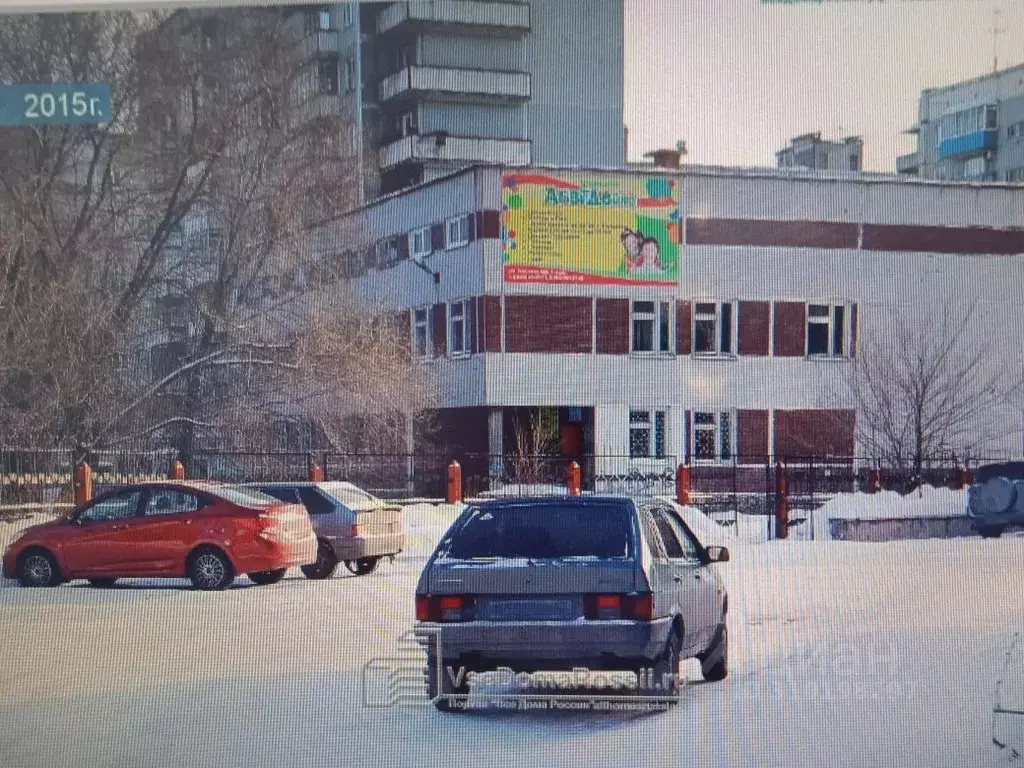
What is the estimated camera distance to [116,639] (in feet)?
15.6

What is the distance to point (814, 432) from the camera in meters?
5.30

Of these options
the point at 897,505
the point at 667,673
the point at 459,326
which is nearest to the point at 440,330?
the point at 459,326

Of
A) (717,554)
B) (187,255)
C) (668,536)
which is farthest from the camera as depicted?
(187,255)

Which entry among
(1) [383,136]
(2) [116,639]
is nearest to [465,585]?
(2) [116,639]

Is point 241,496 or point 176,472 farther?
point 241,496

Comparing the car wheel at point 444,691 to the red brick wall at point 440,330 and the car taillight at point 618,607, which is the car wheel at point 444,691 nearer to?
the car taillight at point 618,607

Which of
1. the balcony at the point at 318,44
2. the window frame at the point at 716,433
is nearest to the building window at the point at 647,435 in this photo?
the window frame at the point at 716,433

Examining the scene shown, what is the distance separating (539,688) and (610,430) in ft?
4.40

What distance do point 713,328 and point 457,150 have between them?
4.11 feet

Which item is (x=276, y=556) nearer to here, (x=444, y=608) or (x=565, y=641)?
(x=444, y=608)

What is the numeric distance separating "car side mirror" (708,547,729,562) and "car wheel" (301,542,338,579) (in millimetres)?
1409

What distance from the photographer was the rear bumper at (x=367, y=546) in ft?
16.9

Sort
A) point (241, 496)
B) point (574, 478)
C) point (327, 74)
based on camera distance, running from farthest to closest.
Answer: point (327, 74) < point (241, 496) < point (574, 478)

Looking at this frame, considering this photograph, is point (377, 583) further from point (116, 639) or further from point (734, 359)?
point (734, 359)
